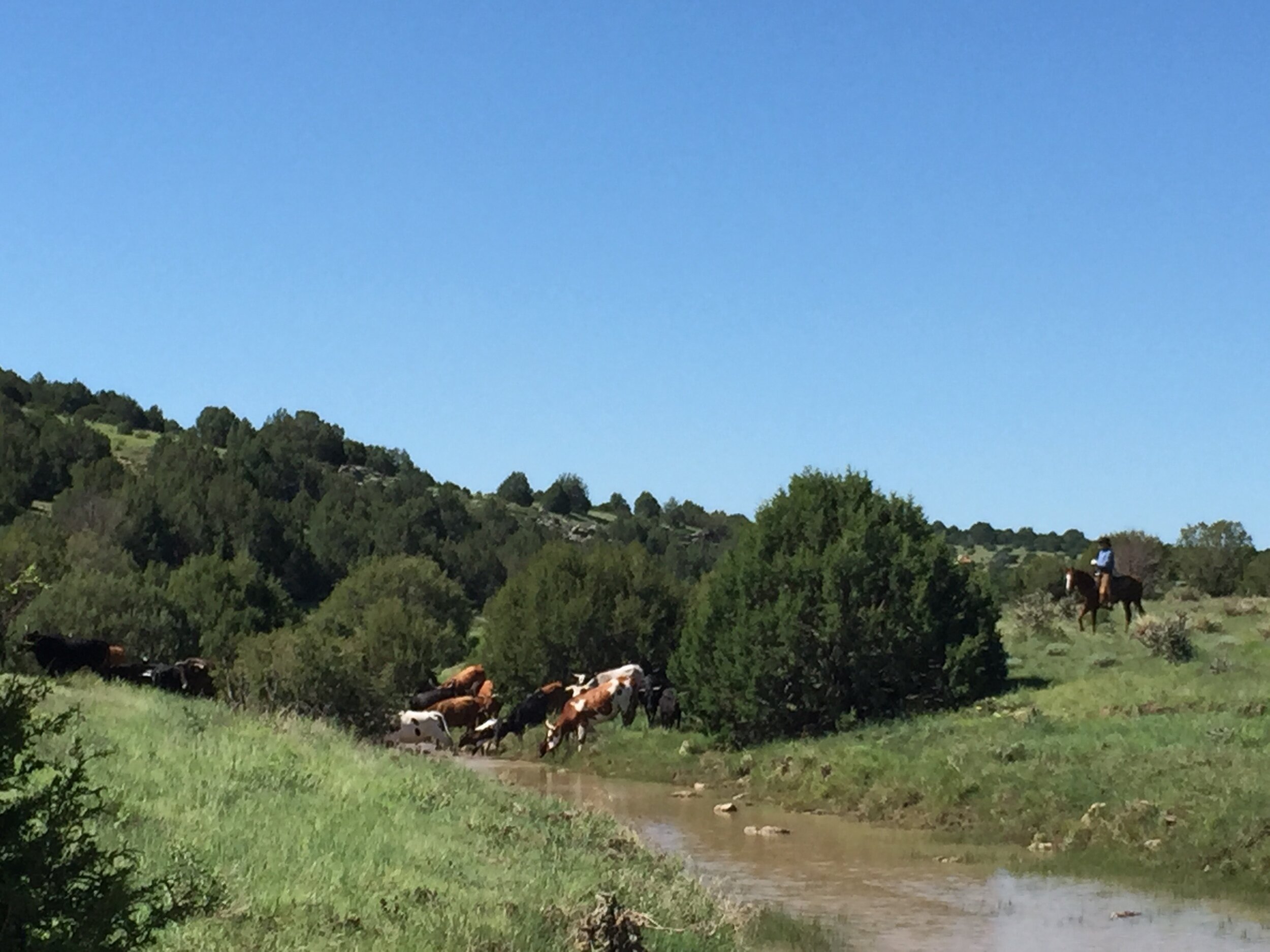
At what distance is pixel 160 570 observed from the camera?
6400cm

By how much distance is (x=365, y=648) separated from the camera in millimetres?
45875

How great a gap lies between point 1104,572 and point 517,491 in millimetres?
104313

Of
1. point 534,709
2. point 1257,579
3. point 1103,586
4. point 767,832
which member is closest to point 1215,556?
point 1257,579

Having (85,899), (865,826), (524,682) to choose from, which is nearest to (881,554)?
(865,826)

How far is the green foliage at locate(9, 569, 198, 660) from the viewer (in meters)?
44.8

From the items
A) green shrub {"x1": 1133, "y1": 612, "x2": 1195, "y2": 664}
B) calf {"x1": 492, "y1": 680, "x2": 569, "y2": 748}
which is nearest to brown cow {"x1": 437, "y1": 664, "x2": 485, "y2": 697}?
calf {"x1": 492, "y1": 680, "x2": 569, "y2": 748}

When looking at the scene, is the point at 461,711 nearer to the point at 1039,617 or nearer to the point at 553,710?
the point at 553,710

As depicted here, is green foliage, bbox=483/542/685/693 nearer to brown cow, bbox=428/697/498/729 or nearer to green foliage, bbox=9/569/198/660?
brown cow, bbox=428/697/498/729

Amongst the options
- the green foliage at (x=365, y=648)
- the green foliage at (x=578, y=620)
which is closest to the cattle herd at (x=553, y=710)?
the green foliage at (x=365, y=648)

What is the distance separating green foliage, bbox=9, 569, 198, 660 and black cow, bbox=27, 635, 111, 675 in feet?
50.5

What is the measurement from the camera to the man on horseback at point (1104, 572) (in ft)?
123

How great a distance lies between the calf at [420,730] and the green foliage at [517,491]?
10253 cm

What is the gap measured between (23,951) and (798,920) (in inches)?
444

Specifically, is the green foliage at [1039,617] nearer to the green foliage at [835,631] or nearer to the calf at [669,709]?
the green foliage at [835,631]
